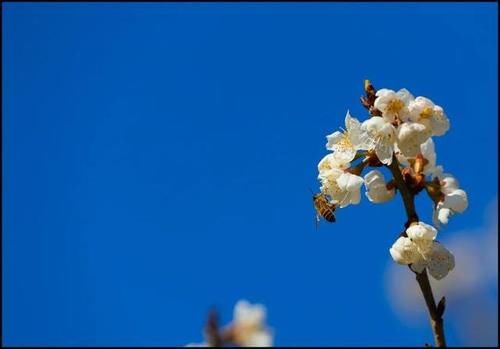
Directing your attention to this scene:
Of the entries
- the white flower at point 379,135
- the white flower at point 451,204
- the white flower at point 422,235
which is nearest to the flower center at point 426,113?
the white flower at point 379,135

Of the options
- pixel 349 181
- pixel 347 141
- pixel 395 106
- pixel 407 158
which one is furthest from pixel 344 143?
pixel 407 158

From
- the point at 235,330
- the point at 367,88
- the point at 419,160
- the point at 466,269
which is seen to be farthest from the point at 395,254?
the point at 466,269

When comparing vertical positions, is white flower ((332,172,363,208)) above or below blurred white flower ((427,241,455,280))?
above

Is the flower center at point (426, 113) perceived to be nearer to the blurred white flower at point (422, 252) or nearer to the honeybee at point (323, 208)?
the blurred white flower at point (422, 252)

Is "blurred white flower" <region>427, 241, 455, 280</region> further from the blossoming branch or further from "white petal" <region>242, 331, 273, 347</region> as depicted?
"white petal" <region>242, 331, 273, 347</region>

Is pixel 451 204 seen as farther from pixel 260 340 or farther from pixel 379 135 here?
pixel 260 340

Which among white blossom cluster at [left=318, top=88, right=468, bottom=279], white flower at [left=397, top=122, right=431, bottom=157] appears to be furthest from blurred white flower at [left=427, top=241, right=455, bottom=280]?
white flower at [left=397, top=122, right=431, bottom=157]

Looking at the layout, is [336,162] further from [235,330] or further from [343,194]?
[235,330]
